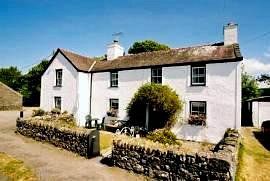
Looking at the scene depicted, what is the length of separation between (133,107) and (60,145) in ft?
25.6

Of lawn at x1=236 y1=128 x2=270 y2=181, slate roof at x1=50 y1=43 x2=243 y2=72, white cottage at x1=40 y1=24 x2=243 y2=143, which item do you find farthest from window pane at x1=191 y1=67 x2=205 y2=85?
lawn at x1=236 y1=128 x2=270 y2=181

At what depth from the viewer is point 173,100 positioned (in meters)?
16.1

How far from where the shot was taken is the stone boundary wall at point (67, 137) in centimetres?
1062

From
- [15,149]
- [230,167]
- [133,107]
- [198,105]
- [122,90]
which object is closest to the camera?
[230,167]

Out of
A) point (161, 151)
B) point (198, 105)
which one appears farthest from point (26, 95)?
point (161, 151)

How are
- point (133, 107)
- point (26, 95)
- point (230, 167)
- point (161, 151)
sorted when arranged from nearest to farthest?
1. point (230, 167)
2. point (161, 151)
3. point (133, 107)
4. point (26, 95)

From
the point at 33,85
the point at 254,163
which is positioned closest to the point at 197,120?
the point at 254,163

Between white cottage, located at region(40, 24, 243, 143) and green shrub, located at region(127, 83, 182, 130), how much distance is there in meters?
0.74

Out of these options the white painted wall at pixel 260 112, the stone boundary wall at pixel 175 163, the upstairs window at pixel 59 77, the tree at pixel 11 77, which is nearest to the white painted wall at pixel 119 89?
the upstairs window at pixel 59 77

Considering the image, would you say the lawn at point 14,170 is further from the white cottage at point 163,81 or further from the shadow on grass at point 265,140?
the shadow on grass at point 265,140

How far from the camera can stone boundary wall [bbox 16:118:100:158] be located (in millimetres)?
10617

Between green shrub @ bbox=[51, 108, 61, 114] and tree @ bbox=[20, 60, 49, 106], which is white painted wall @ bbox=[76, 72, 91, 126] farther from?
tree @ bbox=[20, 60, 49, 106]

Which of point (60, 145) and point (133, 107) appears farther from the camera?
point (133, 107)

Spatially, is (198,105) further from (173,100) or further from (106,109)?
(106,109)
